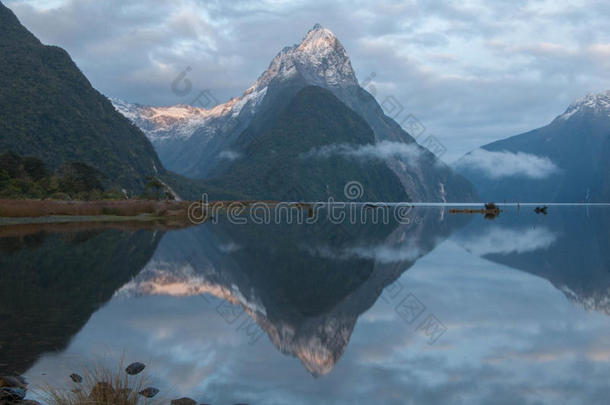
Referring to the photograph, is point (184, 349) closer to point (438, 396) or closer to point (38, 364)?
point (38, 364)

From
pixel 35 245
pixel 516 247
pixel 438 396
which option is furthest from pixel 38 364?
pixel 516 247

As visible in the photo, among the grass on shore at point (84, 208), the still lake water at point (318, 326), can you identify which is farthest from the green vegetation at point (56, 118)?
the still lake water at point (318, 326)

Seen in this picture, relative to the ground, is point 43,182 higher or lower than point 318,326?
higher

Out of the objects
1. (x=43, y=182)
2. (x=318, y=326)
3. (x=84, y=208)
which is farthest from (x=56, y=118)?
(x=318, y=326)

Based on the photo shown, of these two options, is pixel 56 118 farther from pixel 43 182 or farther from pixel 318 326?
pixel 318 326

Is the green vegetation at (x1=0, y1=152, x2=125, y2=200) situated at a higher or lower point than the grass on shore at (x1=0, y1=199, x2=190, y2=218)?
higher

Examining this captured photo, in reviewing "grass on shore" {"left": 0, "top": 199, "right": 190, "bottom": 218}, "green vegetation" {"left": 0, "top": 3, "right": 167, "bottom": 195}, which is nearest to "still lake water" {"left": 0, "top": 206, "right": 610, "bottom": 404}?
"grass on shore" {"left": 0, "top": 199, "right": 190, "bottom": 218}

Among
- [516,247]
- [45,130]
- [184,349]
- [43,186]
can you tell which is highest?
[45,130]

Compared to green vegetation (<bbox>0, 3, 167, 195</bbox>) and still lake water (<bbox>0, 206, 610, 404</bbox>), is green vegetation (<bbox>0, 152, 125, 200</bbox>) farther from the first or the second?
still lake water (<bbox>0, 206, 610, 404</bbox>)
